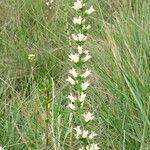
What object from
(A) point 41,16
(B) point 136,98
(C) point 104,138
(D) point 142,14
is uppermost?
(A) point 41,16

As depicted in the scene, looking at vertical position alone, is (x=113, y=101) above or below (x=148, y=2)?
below

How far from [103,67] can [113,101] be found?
31cm

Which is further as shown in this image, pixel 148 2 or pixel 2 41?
pixel 2 41

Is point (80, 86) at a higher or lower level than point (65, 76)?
lower

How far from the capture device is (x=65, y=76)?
3.17 m

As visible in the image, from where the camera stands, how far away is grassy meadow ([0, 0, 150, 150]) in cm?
223

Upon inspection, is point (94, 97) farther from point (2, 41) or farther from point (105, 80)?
point (2, 41)

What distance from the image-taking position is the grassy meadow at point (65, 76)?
223 centimetres

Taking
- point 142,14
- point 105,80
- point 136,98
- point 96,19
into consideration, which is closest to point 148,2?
point 142,14

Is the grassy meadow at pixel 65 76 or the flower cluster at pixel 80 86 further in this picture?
the grassy meadow at pixel 65 76

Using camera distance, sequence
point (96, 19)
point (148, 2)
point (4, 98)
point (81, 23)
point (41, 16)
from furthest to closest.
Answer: point (41, 16) → point (96, 19) → point (148, 2) → point (4, 98) → point (81, 23)

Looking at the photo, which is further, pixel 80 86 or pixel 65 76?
pixel 65 76

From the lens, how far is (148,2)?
307 cm

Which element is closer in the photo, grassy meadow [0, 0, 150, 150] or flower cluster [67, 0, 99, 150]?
flower cluster [67, 0, 99, 150]
